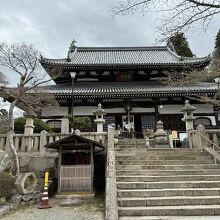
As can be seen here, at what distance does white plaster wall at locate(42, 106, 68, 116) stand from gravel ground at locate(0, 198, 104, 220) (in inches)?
427

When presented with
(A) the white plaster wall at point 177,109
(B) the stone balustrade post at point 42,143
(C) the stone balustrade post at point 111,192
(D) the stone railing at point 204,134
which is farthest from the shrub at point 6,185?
(A) the white plaster wall at point 177,109

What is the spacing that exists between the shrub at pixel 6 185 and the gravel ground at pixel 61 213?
1.02 m

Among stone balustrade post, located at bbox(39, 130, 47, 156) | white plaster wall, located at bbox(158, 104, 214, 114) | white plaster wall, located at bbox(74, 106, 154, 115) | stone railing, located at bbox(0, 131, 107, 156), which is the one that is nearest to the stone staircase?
stone railing, located at bbox(0, 131, 107, 156)

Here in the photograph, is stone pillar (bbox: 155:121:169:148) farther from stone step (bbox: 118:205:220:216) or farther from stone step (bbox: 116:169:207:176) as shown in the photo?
stone step (bbox: 118:205:220:216)

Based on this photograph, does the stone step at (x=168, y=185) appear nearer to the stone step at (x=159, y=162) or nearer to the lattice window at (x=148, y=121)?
the stone step at (x=159, y=162)

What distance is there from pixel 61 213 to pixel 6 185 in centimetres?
281

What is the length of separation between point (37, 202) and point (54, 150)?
3.04 meters

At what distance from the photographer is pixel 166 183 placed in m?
8.57

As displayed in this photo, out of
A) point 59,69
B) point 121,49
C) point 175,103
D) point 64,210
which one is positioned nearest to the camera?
point 64,210

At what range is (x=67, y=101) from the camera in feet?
64.3

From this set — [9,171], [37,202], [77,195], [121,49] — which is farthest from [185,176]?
[121,49]

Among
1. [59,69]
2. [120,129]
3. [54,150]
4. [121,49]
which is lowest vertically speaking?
[54,150]

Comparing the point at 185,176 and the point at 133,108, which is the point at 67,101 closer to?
the point at 133,108

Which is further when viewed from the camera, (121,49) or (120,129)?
(121,49)
